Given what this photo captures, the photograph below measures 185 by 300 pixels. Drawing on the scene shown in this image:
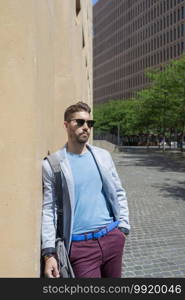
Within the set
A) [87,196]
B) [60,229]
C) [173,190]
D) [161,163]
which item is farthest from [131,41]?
[60,229]

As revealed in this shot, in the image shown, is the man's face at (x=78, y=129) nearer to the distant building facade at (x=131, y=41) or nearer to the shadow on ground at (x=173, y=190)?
the shadow on ground at (x=173, y=190)

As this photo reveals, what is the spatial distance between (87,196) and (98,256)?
494 millimetres

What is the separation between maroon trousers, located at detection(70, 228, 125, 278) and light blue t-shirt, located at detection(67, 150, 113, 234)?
4.6 inches

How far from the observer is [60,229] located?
254 centimetres

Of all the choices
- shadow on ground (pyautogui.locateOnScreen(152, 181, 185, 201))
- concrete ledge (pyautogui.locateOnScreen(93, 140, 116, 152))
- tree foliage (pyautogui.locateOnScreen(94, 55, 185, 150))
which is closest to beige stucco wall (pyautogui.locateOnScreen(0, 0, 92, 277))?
shadow on ground (pyautogui.locateOnScreen(152, 181, 185, 201))

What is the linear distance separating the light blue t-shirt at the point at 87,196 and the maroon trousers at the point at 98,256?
12 cm

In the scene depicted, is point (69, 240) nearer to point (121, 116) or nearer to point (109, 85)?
point (121, 116)

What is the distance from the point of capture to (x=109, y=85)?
368ft

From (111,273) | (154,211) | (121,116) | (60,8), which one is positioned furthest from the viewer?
(121,116)

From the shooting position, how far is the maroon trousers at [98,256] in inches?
99.5

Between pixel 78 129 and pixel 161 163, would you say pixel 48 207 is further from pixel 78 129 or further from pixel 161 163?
pixel 161 163

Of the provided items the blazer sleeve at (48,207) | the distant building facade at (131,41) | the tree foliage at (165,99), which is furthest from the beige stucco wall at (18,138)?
the distant building facade at (131,41)

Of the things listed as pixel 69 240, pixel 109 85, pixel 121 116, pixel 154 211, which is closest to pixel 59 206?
pixel 69 240

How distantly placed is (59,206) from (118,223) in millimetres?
583
